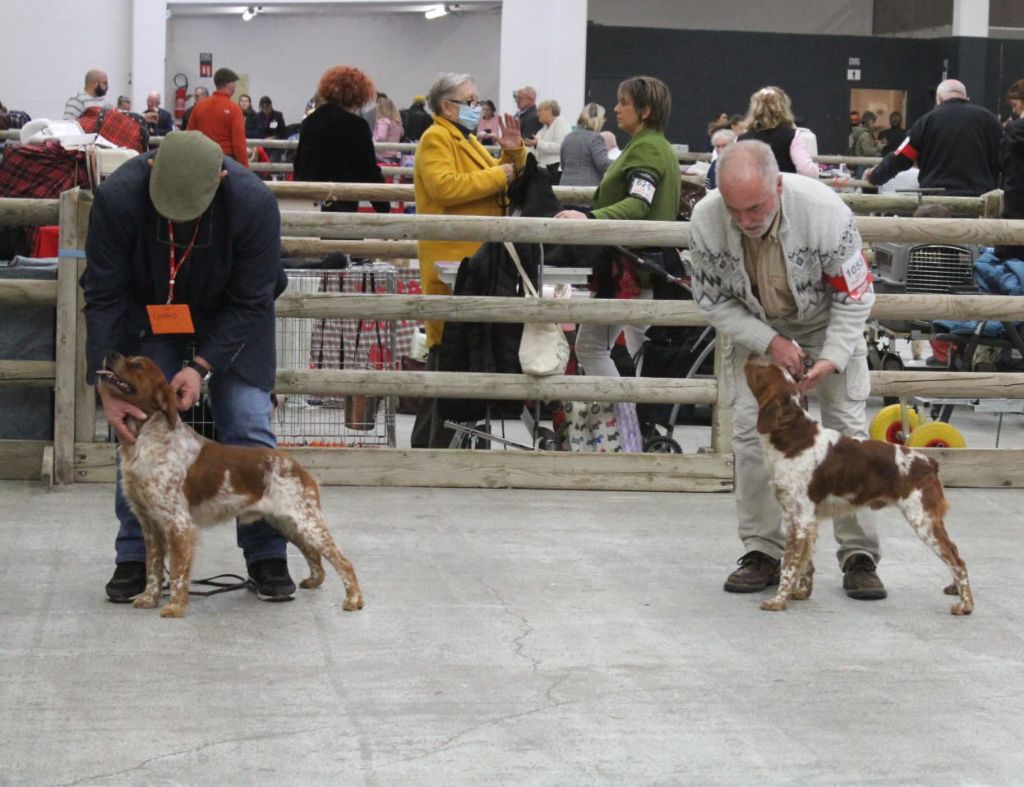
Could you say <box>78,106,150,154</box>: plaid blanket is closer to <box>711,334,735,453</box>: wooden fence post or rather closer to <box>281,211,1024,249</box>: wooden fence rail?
<box>281,211,1024,249</box>: wooden fence rail

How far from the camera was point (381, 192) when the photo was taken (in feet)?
33.2

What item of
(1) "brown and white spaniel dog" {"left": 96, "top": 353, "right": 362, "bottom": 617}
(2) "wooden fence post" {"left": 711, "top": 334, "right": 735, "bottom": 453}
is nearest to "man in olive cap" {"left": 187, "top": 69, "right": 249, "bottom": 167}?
(2) "wooden fence post" {"left": 711, "top": 334, "right": 735, "bottom": 453}

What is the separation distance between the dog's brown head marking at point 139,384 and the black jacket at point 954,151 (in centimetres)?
750

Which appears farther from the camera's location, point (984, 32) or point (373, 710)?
point (984, 32)

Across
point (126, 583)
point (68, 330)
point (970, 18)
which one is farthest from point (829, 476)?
point (970, 18)

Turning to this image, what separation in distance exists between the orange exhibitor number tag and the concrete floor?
3.09 feet

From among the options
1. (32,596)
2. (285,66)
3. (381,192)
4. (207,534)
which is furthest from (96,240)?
(285,66)

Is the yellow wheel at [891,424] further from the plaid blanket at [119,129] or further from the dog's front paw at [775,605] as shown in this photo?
the plaid blanket at [119,129]

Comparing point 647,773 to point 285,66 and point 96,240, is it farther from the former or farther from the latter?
point 285,66

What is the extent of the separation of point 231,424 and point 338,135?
6.24m

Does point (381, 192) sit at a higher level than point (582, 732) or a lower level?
higher

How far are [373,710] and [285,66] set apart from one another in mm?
28076

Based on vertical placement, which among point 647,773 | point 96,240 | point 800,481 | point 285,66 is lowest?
point 647,773

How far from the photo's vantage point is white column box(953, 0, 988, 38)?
3269 cm
